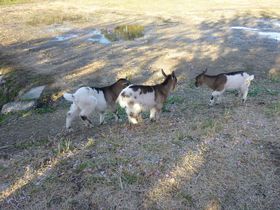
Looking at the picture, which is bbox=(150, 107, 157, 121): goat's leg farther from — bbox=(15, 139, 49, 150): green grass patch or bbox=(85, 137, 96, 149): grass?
bbox=(15, 139, 49, 150): green grass patch

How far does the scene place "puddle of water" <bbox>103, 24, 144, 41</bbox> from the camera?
74.6 ft

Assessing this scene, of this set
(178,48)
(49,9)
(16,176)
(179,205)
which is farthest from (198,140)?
(49,9)

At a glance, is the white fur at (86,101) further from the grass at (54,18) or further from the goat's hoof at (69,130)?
the grass at (54,18)

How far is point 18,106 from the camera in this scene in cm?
1372

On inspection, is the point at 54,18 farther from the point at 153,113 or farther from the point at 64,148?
the point at 64,148

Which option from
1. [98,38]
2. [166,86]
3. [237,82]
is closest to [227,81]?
[237,82]

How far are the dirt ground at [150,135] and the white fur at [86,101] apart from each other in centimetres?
53

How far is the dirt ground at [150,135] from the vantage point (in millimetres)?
7094

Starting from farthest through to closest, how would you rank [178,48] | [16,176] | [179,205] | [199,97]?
[178,48] → [199,97] → [16,176] → [179,205]

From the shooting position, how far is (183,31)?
23.5m

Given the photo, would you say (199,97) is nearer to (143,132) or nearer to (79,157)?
(143,132)

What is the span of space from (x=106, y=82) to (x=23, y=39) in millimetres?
9900

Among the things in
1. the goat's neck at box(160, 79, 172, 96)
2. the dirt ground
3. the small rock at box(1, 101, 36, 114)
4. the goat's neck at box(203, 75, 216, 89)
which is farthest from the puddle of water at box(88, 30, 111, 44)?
the goat's neck at box(160, 79, 172, 96)

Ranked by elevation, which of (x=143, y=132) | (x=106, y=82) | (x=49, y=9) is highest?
(x=143, y=132)
